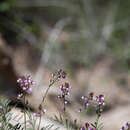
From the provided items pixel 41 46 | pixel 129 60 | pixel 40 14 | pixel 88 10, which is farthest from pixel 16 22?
pixel 129 60

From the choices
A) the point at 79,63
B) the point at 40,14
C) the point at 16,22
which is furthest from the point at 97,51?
the point at 16,22

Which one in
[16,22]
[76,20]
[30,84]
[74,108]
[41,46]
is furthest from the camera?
[76,20]

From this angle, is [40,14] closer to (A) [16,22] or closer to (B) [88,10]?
(B) [88,10]

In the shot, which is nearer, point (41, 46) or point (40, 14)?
point (41, 46)

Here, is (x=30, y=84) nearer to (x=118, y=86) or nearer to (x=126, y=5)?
(x=118, y=86)

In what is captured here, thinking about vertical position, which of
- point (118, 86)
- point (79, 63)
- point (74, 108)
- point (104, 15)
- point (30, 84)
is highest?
point (104, 15)

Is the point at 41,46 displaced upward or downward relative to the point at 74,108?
upward

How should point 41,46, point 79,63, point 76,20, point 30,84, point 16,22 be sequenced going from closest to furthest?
point 30,84, point 16,22, point 41,46, point 79,63, point 76,20
